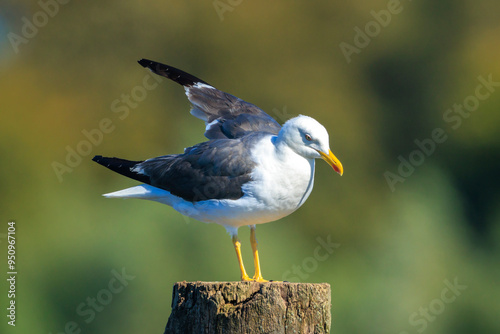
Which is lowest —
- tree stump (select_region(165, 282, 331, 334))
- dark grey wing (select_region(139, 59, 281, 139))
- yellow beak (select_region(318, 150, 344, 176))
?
tree stump (select_region(165, 282, 331, 334))

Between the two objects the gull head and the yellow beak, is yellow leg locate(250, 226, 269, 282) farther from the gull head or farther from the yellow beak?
the yellow beak

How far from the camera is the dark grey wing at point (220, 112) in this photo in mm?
5902

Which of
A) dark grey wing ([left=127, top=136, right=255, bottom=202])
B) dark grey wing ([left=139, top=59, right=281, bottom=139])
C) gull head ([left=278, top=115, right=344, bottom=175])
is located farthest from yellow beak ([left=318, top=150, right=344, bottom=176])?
dark grey wing ([left=139, top=59, right=281, bottom=139])

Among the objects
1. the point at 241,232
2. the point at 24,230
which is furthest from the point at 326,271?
the point at 24,230

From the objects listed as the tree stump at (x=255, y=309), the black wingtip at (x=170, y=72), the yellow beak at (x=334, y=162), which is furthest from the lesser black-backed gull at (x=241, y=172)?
the tree stump at (x=255, y=309)

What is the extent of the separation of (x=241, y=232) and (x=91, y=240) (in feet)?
5.76

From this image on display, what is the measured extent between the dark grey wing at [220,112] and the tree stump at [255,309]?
179 cm

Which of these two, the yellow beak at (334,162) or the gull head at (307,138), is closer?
the yellow beak at (334,162)

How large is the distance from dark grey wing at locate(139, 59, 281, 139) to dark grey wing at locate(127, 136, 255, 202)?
1.13 feet

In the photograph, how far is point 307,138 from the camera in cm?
515

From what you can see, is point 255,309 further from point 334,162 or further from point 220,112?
point 220,112

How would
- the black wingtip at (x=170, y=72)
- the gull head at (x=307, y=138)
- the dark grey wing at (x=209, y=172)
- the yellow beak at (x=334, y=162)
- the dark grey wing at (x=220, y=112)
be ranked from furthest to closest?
the black wingtip at (x=170, y=72)
the dark grey wing at (x=220, y=112)
the dark grey wing at (x=209, y=172)
the gull head at (x=307, y=138)
the yellow beak at (x=334, y=162)

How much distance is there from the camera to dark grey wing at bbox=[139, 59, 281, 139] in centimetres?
590

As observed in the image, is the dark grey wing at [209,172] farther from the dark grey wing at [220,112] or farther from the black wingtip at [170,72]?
the black wingtip at [170,72]
